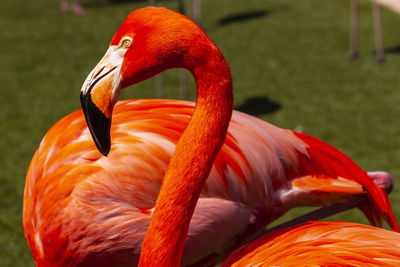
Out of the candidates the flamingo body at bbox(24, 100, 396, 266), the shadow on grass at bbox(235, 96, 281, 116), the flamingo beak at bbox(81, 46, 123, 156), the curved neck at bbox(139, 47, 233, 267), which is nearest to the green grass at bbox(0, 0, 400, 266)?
the shadow on grass at bbox(235, 96, 281, 116)

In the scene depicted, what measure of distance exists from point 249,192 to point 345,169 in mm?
344

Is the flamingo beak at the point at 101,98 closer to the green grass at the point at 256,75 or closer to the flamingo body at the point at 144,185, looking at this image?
the flamingo body at the point at 144,185

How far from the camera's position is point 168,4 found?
8.46 m

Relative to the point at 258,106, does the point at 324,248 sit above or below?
above

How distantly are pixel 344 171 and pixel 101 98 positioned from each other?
1.03m

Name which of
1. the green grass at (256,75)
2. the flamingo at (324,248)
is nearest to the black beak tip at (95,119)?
the flamingo at (324,248)

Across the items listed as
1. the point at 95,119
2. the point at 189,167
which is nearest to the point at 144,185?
the point at 189,167

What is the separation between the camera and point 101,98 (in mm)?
1342

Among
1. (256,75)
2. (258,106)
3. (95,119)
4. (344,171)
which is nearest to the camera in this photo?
(95,119)

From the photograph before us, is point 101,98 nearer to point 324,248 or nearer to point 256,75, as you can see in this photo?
A: point 324,248

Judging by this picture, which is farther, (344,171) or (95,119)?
(344,171)

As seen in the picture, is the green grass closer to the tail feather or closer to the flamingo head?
the tail feather

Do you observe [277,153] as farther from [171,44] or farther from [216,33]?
[216,33]

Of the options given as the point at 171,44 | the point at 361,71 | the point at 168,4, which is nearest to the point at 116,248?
the point at 171,44
